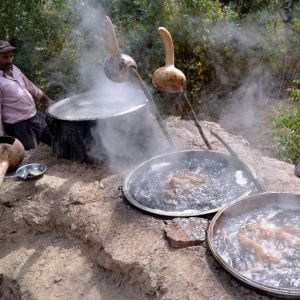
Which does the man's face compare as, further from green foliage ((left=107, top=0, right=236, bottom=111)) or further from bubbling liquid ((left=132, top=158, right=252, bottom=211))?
green foliage ((left=107, top=0, right=236, bottom=111))

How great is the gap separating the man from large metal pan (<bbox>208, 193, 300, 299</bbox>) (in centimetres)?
388

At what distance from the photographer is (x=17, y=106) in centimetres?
624

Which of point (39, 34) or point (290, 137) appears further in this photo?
point (39, 34)

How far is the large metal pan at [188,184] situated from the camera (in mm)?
4469

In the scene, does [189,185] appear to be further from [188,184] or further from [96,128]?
[96,128]

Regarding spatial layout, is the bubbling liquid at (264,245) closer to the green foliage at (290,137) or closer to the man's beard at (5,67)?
the green foliage at (290,137)

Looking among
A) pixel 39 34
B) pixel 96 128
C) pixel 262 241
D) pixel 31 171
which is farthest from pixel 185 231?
pixel 39 34

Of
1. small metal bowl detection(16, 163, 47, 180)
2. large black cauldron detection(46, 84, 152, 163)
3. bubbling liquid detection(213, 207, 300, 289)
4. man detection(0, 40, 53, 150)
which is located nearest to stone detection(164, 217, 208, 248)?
bubbling liquid detection(213, 207, 300, 289)

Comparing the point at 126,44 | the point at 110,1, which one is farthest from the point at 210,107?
the point at 110,1

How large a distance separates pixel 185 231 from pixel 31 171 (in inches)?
103

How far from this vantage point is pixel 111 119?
17.3 feet

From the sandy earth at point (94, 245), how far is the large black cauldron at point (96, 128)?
9.5 inches

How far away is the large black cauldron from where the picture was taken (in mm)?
5348

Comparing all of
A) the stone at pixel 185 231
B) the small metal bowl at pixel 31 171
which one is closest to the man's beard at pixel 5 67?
the small metal bowl at pixel 31 171
